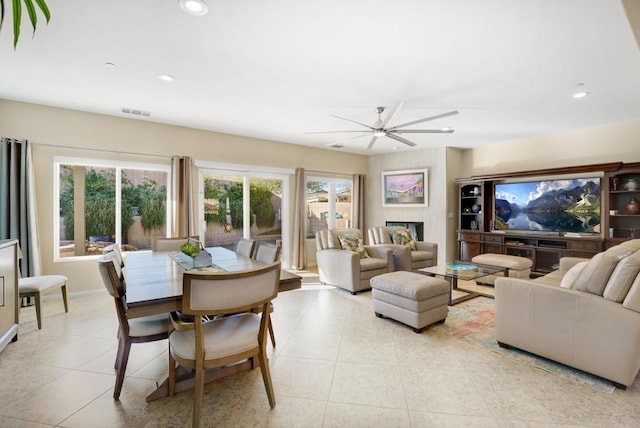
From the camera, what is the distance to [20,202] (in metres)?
3.70

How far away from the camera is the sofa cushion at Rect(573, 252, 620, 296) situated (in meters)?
2.21

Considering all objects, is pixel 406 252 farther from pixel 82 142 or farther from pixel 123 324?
pixel 82 142

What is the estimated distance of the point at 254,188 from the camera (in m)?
5.75

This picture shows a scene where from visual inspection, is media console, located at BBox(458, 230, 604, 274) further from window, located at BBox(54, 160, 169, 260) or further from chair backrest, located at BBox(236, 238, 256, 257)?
window, located at BBox(54, 160, 169, 260)

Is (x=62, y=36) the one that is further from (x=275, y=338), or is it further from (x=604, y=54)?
(x=604, y=54)

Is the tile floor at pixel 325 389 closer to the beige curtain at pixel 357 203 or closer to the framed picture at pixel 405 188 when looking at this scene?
the framed picture at pixel 405 188

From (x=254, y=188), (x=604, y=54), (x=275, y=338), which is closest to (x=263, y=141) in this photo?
(x=254, y=188)

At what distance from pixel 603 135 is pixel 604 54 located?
295cm

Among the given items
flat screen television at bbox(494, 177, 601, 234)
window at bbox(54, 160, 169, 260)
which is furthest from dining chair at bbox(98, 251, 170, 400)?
flat screen television at bbox(494, 177, 601, 234)

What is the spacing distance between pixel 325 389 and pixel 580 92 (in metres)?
4.16

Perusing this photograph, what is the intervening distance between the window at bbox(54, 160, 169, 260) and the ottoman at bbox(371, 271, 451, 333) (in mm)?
3608

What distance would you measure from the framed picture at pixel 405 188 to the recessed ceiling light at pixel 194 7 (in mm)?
5323

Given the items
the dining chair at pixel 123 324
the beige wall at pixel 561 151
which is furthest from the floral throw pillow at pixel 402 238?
the dining chair at pixel 123 324

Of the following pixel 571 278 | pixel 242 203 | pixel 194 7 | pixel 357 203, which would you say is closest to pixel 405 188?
pixel 357 203
